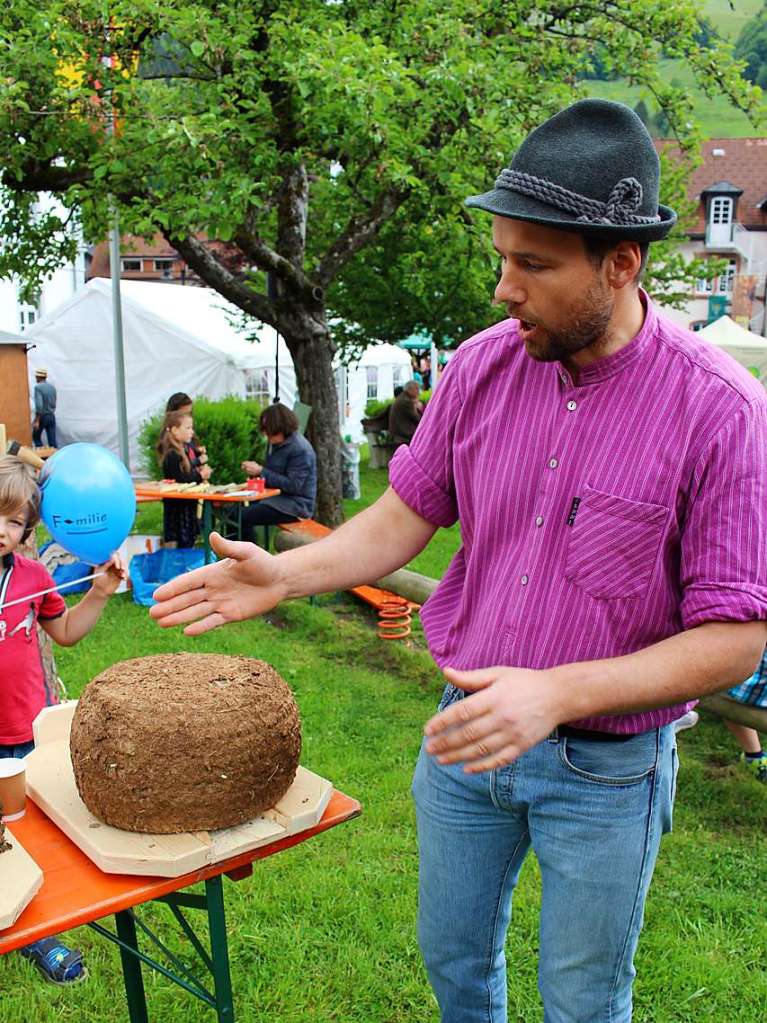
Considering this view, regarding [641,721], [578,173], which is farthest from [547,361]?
[641,721]

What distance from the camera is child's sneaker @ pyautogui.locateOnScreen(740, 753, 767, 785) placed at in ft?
16.4

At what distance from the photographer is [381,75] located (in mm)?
7582

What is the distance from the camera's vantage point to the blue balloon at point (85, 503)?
151 inches

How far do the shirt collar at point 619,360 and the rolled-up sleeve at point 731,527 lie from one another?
0.77 feet

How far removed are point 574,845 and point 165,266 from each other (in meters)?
50.9

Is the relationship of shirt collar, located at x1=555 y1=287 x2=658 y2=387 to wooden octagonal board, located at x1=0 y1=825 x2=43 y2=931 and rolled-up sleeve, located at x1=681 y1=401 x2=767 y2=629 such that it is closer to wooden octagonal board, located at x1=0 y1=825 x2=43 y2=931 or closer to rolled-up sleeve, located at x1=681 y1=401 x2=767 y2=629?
rolled-up sleeve, located at x1=681 y1=401 x2=767 y2=629

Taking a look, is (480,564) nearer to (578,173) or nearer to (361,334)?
(578,173)

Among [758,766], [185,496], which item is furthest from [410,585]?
[758,766]

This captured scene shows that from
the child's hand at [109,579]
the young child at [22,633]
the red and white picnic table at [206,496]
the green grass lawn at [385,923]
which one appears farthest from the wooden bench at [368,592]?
the young child at [22,633]

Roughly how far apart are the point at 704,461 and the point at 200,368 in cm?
1591

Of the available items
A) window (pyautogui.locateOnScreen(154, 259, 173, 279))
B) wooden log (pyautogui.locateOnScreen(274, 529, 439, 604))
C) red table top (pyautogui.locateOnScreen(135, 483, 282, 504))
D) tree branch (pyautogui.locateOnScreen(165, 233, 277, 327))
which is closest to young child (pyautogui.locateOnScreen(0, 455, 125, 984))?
wooden log (pyautogui.locateOnScreen(274, 529, 439, 604))

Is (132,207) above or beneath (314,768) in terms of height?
above

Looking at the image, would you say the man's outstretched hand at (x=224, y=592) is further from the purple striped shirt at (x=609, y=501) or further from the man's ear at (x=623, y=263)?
the man's ear at (x=623, y=263)

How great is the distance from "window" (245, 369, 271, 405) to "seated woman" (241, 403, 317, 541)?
8.40m
